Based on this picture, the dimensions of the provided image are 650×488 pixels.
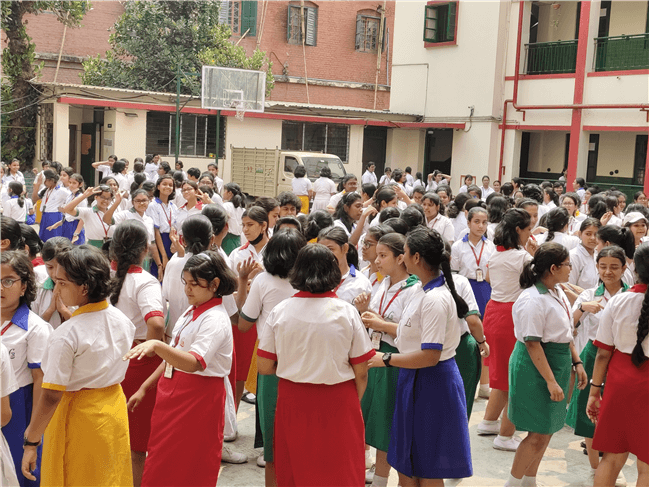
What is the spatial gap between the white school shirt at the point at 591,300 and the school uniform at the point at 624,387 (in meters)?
0.99

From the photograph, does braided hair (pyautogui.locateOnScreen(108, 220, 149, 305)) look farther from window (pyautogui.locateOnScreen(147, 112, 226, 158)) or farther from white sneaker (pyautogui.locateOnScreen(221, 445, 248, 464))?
window (pyautogui.locateOnScreen(147, 112, 226, 158))

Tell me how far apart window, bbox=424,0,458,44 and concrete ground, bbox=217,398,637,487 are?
16341mm

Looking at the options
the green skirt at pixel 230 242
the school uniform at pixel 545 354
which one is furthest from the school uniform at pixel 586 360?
the green skirt at pixel 230 242

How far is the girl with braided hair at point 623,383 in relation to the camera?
3.15 m

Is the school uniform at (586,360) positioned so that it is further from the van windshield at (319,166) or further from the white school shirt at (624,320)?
the van windshield at (319,166)

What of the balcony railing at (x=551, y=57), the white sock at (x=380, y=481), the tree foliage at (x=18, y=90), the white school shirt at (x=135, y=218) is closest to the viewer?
the white sock at (x=380, y=481)

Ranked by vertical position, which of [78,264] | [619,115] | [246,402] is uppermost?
[619,115]

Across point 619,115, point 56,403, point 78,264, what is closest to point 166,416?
point 56,403

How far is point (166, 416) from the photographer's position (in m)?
3.19

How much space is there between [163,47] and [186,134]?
401cm

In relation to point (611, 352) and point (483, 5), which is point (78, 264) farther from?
point (483, 5)

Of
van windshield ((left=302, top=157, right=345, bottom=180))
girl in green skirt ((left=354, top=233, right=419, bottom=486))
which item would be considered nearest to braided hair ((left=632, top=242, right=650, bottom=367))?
girl in green skirt ((left=354, top=233, right=419, bottom=486))

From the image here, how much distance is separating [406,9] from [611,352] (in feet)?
62.6

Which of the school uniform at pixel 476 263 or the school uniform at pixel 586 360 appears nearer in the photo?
the school uniform at pixel 586 360
